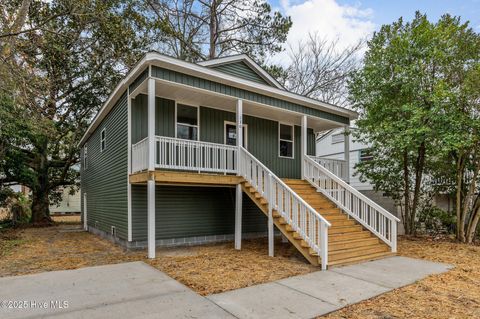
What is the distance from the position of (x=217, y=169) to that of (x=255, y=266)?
2817 millimetres

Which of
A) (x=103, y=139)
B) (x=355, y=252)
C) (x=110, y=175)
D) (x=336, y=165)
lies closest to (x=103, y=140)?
(x=103, y=139)

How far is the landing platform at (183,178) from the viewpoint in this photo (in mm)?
6859

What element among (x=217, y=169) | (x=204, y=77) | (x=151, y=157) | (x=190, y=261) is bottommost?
(x=190, y=261)

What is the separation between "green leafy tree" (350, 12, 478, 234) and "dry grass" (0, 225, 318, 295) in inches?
195

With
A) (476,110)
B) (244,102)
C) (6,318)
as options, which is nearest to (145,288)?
(6,318)

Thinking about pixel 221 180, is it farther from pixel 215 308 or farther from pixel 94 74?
pixel 94 74

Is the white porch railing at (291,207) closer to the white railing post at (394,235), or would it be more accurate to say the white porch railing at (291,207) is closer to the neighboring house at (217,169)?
the neighboring house at (217,169)

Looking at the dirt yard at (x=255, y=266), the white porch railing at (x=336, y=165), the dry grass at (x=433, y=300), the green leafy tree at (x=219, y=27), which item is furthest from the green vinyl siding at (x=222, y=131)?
the green leafy tree at (x=219, y=27)

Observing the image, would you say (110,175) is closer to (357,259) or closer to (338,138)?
(357,259)

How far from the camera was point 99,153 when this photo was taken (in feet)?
38.7

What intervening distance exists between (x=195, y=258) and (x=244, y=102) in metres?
4.50

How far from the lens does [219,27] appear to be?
17969 millimetres

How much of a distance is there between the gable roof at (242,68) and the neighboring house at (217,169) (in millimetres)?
37

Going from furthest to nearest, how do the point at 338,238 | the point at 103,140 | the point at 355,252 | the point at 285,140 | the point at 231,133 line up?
the point at 285,140
the point at 103,140
the point at 231,133
the point at 338,238
the point at 355,252
